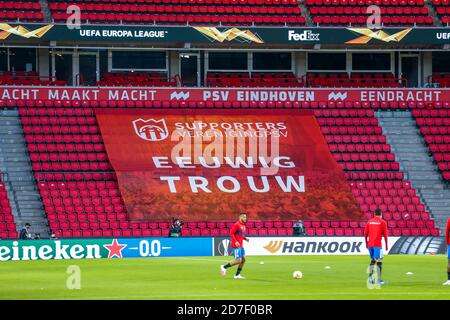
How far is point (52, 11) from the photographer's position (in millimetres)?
56219

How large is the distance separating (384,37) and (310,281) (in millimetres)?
28939

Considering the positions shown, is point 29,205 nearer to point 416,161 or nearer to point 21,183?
point 21,183

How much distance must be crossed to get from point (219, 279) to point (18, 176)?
70.9 feet

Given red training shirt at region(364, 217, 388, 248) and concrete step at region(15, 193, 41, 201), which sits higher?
red training shirt at region(364, 217, 388, 248)

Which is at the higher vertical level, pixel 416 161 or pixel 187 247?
pixel 416 161

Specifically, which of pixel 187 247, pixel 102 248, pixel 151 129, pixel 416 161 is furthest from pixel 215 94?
pixel 102 248

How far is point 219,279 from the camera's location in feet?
99.8

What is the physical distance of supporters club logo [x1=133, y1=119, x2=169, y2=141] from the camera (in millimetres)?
53125

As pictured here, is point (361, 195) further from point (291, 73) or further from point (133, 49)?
point (133, 49)

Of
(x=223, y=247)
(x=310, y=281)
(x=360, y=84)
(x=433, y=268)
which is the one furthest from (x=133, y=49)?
(x=310, y=281)

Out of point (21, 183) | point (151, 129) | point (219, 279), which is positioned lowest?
point (219, 279)

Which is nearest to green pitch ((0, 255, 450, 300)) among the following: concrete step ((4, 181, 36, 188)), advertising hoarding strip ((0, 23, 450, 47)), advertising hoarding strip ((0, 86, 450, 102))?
concrete step ((4, 181, 36, 188))

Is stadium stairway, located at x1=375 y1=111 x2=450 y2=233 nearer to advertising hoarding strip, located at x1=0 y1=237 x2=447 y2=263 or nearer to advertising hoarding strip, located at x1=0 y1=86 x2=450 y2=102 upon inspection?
advertising hoarding strip, located at x1=0 y1=86 x2=450 y2=102

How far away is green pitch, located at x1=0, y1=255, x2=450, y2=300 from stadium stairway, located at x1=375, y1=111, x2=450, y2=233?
846cm
